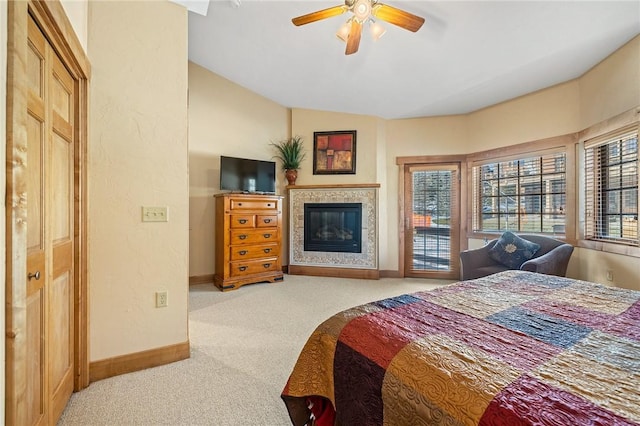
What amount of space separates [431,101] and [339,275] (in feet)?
9.99

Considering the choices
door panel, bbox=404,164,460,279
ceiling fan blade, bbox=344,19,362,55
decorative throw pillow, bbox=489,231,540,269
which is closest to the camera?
ceiling fan blade, bbox=344,19,362,55

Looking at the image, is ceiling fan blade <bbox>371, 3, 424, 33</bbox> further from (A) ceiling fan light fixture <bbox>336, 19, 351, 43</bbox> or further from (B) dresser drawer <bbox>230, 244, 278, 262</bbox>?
(B) dresser drawer <bbox>230, 244, 278, 262</bbox>

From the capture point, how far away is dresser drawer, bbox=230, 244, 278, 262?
13.5ft

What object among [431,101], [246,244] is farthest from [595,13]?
[246,244]

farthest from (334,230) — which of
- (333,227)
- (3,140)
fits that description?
(3,140)

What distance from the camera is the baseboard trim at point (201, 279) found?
4.26 metres

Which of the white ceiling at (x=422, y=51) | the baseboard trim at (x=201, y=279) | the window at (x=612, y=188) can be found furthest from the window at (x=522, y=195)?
the baseboard trim at (x=201, y=279)

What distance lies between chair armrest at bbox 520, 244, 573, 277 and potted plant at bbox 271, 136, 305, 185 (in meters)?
3.47

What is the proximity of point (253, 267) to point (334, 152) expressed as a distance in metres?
2.33

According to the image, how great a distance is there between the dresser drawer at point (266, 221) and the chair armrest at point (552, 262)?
3.25 meters

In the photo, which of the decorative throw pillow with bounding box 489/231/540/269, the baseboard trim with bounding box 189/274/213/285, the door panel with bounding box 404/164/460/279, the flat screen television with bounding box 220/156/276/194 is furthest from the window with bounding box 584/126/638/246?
the baseboard trim with bounding box 189/274/213/285

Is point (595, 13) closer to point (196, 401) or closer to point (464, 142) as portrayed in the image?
Answer: point (464, 142)

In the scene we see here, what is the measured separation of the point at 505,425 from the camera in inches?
26.3

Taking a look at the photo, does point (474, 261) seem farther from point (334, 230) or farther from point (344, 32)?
point (344, 32)
